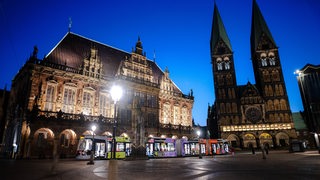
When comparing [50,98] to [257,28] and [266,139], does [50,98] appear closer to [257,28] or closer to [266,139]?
[266,139]

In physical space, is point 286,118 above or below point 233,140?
above

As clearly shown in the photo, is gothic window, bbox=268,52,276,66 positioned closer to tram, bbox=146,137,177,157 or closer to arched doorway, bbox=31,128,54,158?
tram, bbox=146,137,177,157

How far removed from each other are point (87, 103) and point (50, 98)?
14.8ft

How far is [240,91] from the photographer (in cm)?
5909

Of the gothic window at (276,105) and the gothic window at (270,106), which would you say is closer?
the gothic window at (276,105)

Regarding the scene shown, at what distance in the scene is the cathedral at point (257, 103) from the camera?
5088 cm

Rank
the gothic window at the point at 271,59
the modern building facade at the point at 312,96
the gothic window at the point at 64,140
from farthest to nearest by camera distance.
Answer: the gothic window at the point at 271,59
the modern building facade at the point at 312,96
the gothic window at the point at 64,140

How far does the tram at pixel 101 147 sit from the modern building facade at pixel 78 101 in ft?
8.20

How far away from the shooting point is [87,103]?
2783 centimetres

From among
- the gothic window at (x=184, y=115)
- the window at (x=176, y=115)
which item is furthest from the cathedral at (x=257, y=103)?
the window at (x=176, y=115)

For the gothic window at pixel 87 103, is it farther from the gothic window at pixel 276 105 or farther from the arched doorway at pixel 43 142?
the gothic window at pixel 276 105

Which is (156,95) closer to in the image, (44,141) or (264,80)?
(44,141)

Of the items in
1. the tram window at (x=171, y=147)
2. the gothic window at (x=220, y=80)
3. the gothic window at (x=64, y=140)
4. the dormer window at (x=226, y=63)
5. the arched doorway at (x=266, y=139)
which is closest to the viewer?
the gothic window at (x=64, y=140)

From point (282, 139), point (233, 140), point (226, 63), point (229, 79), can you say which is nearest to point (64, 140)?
point (233, 140)
